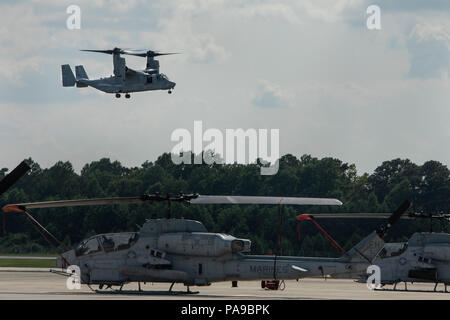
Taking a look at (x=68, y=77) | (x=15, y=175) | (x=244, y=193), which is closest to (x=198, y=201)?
(x=15, y=175)

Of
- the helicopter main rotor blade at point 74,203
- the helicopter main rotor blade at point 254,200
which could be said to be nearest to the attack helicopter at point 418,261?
the helicopter main rotor blade at point 254,200

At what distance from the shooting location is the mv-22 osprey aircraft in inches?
1361

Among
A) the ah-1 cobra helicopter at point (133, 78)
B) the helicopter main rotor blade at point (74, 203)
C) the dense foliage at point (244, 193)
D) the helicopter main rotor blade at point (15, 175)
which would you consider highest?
the ah-1 cobra helicopter at point (133, 78)

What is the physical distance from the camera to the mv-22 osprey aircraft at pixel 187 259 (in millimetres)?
34562

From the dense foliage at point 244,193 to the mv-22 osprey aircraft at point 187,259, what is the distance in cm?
4801

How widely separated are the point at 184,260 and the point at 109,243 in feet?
10.0

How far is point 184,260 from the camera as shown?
35781 mm

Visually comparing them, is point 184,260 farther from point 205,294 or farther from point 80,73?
point 80,73

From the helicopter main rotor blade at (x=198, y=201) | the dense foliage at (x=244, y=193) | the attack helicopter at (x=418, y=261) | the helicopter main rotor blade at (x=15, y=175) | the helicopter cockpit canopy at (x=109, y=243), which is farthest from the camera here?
the dense foliage at (x=244, y=193)

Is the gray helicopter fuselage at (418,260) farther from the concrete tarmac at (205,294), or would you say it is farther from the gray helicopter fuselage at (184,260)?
the gray helicopter fuselage at (184,260)

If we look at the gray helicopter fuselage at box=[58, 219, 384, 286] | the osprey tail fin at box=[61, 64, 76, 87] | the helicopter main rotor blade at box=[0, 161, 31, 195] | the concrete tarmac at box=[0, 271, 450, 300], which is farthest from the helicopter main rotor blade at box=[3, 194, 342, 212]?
the osprey tail fin at box=[61, 64, 76, 87]
